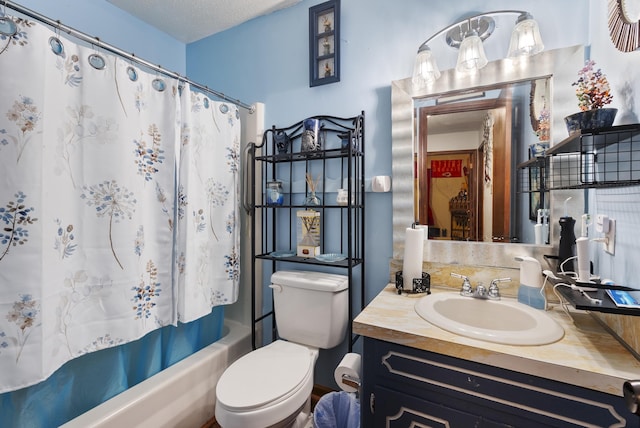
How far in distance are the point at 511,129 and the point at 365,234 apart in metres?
0.86

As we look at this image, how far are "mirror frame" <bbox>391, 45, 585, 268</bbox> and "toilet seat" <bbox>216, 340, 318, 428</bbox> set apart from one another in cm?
74

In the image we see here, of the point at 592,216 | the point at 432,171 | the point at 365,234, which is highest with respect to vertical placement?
the point at 432,171

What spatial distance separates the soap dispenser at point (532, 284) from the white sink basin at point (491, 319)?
4 centimetres

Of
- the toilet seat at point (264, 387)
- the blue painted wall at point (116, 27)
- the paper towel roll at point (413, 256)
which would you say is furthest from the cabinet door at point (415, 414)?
the blue painted wall at point (116, 27)

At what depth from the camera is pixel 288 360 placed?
137 cm

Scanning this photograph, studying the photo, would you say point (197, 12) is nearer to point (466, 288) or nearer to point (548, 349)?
point (466, 288)

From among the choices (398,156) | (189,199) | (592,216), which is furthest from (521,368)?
(189,199)

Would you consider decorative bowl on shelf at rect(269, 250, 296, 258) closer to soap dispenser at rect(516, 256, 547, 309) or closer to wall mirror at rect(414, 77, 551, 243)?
wall mirror at rect(414, 77, 551, 243)

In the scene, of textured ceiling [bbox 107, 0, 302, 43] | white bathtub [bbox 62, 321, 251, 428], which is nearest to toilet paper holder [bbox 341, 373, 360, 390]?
white bathtub [bbox 62, 321, 251, 428]

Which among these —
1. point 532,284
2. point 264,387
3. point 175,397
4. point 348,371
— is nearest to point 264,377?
point 264,387

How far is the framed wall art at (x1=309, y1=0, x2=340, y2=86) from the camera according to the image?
165 cm

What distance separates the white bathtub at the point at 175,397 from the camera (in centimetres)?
114

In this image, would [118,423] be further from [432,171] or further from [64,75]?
[432,171]

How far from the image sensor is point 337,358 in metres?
1.68
